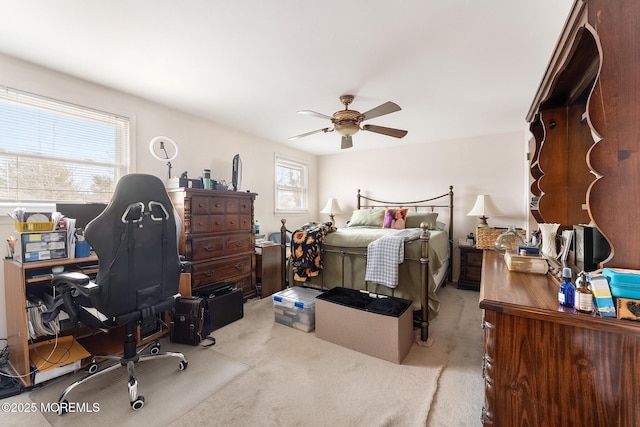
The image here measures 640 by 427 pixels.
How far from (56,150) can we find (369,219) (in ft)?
12.9

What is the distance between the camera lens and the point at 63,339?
83.1 inches

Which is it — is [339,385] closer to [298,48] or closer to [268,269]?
[268,269]

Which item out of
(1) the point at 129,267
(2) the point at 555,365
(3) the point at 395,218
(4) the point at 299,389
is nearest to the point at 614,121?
(2) the point at 555,365


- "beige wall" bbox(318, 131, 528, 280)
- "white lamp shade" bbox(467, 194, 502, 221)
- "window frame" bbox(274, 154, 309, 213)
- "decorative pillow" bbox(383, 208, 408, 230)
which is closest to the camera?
"white lamp shade" bbox(467, 194, 502, 221)

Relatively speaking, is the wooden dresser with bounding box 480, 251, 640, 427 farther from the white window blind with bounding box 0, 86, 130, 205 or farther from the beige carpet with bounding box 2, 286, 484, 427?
the white window blind with bounding box 0, 86, 130, 205

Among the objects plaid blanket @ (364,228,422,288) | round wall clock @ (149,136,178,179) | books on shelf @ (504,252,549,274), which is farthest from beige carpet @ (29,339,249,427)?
round wall clock @ (149,136,178,179)

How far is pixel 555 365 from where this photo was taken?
0.94 meters

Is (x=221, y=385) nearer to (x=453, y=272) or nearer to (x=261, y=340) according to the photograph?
(x=261, y=340)

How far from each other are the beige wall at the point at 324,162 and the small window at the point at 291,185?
168 millimetres

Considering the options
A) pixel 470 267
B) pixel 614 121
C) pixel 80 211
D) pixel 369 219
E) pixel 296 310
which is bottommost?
pixel 296 310

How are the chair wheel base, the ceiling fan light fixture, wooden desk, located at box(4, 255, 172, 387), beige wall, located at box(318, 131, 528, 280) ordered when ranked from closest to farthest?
1. the chair wheel base
2. wooden desk, located at box(4, 255, 172, 387)
3. the ceiling fan light fixture
4. beige wall, located at box(318, 131, 528, 280)

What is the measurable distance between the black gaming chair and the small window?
3.09 metres

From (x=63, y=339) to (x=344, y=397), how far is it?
2.24m

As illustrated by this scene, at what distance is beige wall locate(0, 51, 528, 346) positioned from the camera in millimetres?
2506
